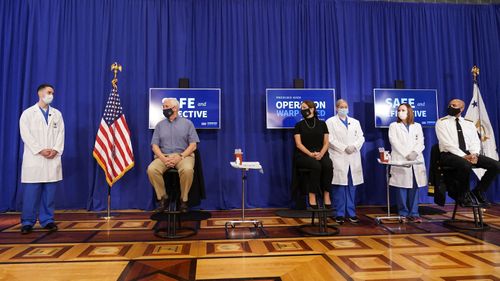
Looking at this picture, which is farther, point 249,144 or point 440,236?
point 249,144

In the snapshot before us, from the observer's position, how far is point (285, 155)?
5.02 m

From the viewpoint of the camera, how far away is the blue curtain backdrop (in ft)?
15.7

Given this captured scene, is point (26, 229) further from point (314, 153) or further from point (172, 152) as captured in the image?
point (314, 153)

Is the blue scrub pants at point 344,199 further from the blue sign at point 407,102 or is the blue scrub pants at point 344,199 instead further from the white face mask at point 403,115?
the blue sign at point 407,102

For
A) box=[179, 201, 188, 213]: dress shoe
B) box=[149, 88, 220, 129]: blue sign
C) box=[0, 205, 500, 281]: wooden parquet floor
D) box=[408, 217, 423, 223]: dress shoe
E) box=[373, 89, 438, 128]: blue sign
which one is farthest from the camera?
box=[373, 89, 438, 128]: blue sign

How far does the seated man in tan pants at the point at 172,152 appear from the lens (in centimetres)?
326

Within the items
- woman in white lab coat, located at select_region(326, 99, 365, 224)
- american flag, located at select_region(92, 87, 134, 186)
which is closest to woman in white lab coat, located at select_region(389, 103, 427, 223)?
woman in white lab coat, located at select_region(326, 99, 365, 224)

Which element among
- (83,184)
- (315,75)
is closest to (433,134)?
(315,75)

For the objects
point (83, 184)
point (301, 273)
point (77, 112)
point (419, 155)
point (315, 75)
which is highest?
point (315, 75)

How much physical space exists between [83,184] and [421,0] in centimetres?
652

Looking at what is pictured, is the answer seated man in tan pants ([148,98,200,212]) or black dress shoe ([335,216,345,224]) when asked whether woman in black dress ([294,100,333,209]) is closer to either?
black dress shoe ([335,216,345,224])

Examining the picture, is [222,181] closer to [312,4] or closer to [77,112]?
[77,112]

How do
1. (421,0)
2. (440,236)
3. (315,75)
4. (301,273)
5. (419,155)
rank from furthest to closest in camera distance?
(421,0) → (315,75) → (419,155) → (440,236) → (301,273)

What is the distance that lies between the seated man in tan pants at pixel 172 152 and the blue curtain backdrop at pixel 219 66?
1.35 metres
